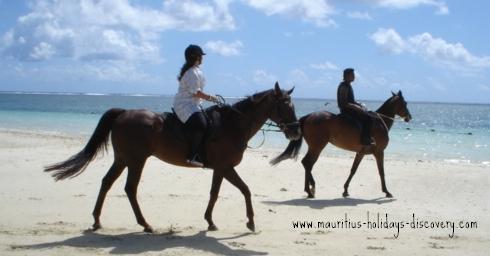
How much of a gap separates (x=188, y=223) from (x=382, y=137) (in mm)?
5484

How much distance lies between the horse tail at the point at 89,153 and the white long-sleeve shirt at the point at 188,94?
0.87 metres

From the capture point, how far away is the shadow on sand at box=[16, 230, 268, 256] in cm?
670

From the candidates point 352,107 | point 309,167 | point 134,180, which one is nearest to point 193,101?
point 134,180

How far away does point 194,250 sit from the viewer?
267 inches

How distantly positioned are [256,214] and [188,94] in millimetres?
2775

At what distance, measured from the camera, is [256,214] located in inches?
363

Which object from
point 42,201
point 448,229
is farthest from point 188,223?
point 448,229

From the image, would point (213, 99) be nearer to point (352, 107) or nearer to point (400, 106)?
point (352, 107)

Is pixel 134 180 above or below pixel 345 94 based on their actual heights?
below

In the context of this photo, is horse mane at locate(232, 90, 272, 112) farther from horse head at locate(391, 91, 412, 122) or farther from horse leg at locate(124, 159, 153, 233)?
horse head at locate(391, 91, 412, 122)

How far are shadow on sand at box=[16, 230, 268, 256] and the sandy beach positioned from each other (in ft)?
0.04

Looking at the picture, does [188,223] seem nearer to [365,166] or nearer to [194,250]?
[194,250]

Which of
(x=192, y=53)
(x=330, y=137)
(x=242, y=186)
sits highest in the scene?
(x=192, y=53)

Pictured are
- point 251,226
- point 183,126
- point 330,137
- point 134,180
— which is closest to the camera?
point 134,180
